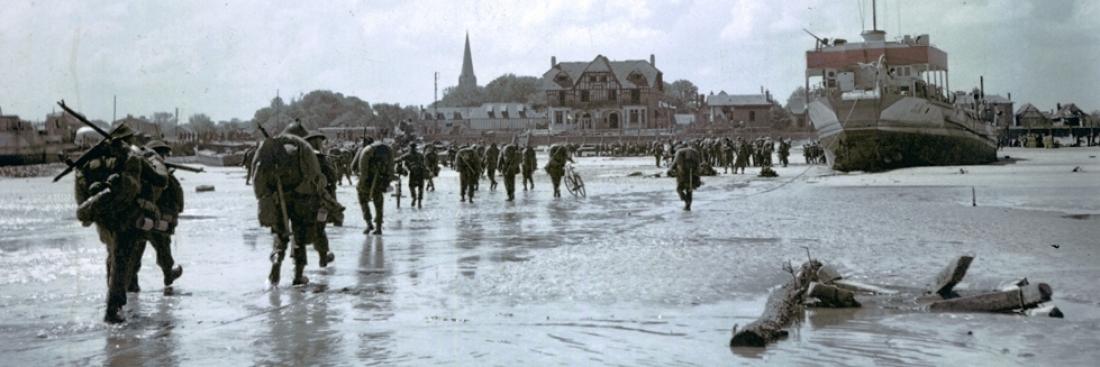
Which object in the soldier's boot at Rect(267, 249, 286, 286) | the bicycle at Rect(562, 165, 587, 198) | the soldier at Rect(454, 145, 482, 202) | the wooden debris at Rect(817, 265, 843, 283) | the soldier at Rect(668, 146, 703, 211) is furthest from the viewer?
the bicycle at Rect(562, 165, 587, 198)

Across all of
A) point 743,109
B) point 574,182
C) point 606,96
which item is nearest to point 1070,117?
point 743,109

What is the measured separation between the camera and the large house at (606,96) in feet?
371

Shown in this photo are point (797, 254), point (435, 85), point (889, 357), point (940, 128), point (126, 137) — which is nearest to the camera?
point (889, 357)

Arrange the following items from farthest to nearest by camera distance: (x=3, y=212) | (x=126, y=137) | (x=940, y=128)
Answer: (x=940, y=128) → (x=3, y=212) → (x=126, y=137)

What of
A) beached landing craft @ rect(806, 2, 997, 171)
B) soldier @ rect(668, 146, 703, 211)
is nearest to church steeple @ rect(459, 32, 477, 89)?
beached landing craft @ rect(806, 2, 997, 171)

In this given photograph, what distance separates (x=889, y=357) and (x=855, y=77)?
40019 mm

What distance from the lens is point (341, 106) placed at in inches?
6294

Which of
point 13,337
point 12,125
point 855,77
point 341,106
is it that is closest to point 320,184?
point 13,337

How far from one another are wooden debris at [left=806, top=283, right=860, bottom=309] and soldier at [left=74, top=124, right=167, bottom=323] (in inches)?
200

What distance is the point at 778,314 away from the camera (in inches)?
271

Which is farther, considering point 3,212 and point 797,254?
point 3,212

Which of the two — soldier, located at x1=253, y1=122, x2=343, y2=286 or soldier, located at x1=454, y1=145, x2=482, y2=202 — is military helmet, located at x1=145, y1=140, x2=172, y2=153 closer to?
soldier, located at x1=253, y1=122, x2=343, y2=286

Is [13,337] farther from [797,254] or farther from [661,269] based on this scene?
[797,254]

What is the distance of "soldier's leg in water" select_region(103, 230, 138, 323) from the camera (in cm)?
745
